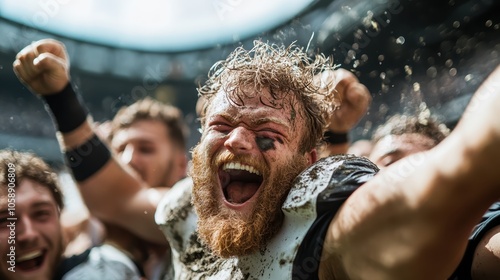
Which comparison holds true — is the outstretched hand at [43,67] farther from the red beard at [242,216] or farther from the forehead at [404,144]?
the forehead at [404,144]

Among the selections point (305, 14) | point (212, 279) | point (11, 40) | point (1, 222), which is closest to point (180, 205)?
point (212, 279)

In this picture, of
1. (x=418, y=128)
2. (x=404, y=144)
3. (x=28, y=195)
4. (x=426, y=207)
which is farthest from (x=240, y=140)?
(x=418, y=128)

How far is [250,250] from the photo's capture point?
4.82 ft

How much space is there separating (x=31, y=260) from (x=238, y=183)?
0.95 metres

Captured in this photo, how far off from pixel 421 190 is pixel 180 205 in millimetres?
923

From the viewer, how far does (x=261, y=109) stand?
5.16ft

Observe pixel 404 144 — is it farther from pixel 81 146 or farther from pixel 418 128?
pixel 81 146

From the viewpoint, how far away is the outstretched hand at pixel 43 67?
2.07m

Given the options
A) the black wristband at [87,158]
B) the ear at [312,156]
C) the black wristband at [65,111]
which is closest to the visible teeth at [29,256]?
the black wristband at [87,158]

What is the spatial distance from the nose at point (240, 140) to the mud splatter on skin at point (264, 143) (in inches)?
0.6

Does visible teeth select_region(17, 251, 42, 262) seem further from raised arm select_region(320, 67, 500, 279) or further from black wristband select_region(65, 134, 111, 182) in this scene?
raised arm select_region(320, 67, 500, 279)

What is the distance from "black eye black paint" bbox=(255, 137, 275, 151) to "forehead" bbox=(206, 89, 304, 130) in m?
0.05

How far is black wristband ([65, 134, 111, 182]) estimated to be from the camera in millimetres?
2150

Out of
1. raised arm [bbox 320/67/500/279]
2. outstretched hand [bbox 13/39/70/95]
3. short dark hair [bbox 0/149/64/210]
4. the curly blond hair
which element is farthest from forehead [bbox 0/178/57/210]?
raised arm [bbox 320/67/500/279]
